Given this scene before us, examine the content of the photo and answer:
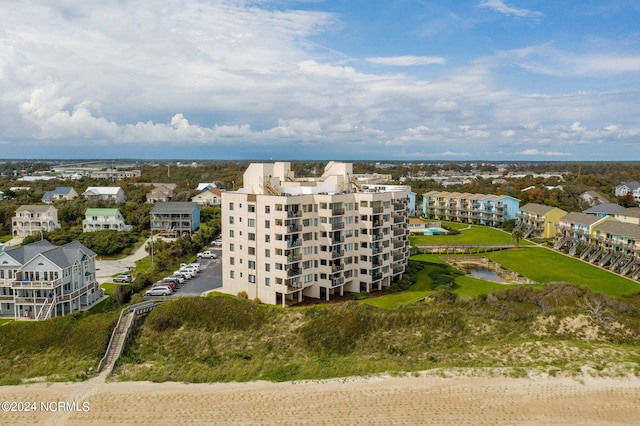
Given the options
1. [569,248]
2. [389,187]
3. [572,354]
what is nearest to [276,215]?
[389,187]

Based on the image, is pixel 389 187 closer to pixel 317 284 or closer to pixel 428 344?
pixel 317 284

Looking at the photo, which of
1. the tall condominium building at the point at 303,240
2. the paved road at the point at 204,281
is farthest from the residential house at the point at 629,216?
the paved road at the point at 204,281

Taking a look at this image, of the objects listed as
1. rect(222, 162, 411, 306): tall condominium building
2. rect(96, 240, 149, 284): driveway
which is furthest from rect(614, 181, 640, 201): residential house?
rect(96, 240, 149, 284): driveway

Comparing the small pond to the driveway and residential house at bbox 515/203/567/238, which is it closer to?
residential house at bbox 515/203/567/238

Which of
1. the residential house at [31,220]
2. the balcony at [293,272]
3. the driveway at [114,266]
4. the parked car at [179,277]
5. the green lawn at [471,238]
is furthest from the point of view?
the green lawn at [471,238]

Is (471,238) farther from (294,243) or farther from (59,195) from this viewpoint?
(59,195)

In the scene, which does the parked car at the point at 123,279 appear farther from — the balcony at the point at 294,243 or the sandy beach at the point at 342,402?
the sandy beach at the point at 342,402
